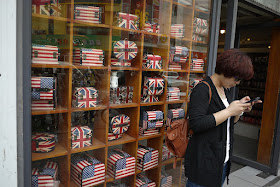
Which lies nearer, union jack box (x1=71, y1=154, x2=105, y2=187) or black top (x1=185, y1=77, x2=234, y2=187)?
black top (x1=185, y1=77, x2=234, y2=187)

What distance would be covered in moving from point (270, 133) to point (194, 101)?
10.5ft

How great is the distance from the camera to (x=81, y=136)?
6.95ft

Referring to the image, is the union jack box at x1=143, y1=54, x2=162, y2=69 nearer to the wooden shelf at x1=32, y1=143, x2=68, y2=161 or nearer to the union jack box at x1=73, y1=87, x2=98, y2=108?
the union jack box at x1=73, y1=87, x2=98, y2=108

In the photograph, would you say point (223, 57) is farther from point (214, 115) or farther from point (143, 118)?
point (143, 118)

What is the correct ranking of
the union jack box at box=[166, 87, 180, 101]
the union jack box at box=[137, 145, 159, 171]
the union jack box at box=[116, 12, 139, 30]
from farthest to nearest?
the union jack box at box=[166, 87, 180, 101], the union jack box at box=[137, 145, 159, 171], the union jack box at box=[116, 12, 139, 30]

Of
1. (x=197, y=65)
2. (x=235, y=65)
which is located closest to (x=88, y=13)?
(x=235, y=65)

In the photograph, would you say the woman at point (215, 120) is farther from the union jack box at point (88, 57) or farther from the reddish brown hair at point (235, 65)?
the union jack box at point (88, 57)

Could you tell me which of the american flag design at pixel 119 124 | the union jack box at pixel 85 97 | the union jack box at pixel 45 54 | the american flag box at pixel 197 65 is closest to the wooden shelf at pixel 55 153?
the union jack box at pixel 85 97

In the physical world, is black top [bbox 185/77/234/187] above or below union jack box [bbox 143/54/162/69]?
below

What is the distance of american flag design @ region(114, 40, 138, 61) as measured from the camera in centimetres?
225

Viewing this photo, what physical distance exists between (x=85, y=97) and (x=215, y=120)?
1.08 m

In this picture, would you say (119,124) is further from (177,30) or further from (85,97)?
(177,30)

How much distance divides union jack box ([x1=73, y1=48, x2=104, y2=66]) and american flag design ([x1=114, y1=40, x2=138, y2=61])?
17 centimetres

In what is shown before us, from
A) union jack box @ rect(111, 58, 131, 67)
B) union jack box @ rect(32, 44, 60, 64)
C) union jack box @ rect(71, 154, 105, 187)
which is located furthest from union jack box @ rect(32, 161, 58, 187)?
union jack box @ rect(111, 58, 131, 67)
